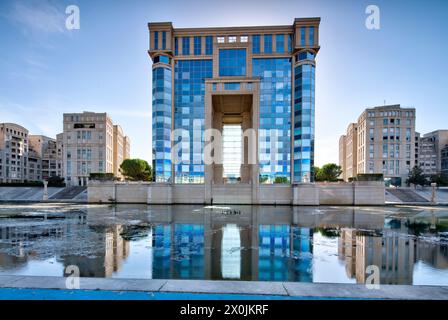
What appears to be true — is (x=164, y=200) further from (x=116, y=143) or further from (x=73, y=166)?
(x=116, y=143)

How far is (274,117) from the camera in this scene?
166 ft

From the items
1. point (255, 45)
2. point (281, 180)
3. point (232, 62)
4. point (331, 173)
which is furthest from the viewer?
point (331, 173)

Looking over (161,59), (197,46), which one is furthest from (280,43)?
(161,59)

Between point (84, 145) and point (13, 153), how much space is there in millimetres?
50510

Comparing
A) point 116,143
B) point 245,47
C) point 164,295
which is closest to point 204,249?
point 164,295

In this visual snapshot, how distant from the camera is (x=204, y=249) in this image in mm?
11336

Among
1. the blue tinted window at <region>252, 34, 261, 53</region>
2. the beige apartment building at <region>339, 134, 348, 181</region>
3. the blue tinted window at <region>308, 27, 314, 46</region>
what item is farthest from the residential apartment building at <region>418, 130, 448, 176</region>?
the blue tinted window at <region>252, 34, 261, 53</region>

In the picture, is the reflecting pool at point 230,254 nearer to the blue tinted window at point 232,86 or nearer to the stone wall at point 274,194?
the stone wall at point 274,194

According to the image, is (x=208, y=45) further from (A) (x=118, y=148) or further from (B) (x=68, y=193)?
(A) (x=118, y=148)

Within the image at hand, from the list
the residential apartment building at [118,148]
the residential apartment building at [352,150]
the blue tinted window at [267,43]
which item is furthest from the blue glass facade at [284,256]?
the residential apartment building at [352,150]

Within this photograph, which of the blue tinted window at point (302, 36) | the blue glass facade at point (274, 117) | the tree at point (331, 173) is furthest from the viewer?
the tree at point (331, 173)

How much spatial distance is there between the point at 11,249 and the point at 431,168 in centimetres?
15925

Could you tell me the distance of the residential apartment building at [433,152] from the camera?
11350 cm

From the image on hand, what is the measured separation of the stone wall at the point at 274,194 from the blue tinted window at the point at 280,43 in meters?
31.1
